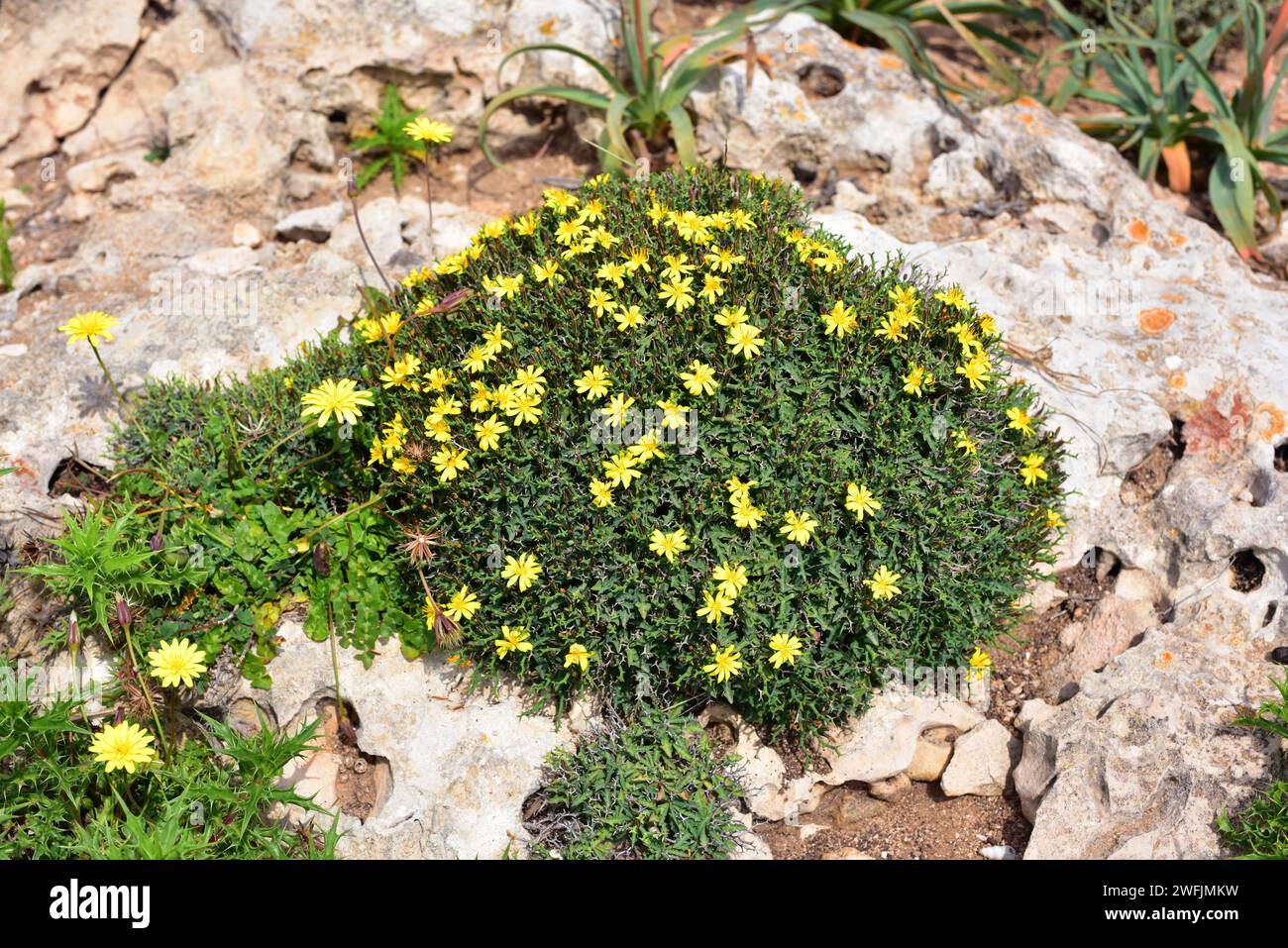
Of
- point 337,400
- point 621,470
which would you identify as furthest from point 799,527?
point 337,400

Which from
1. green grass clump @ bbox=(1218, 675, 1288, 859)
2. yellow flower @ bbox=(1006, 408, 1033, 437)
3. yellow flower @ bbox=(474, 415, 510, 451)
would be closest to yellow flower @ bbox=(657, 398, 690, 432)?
yellow flower @ bbox=(474, 415, 510, 451)

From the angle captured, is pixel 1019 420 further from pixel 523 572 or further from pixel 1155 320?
pixel 523 572

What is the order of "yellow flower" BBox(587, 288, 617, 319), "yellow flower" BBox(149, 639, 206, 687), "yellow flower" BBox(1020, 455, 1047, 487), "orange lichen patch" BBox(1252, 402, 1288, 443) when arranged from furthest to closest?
"orange lichen patch" BBox(1252, 402, 1288, 443) < "yellow flower" BBox(1020, 455, 1047, 487) < "yellow flower" BBox(587, 288, 617, 319) < "yellow flower" BBox(149, 639, 206, 687)

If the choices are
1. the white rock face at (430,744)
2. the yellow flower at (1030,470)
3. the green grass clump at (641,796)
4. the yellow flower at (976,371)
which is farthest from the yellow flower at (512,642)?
the yellow flower at (1030,470)

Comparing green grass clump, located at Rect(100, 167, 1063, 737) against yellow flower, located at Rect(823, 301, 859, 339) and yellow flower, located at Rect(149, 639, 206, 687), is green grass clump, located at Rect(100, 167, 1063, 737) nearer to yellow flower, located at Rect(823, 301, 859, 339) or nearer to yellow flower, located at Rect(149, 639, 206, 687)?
yellow flower, located at Rect(823, 301, 859, 339)

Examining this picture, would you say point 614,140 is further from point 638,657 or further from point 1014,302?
point 638,657

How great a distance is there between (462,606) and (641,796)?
38.0 inches

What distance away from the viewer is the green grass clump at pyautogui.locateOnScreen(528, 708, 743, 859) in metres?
3.86

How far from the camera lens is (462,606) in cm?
409

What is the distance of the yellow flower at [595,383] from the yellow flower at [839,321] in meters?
0.88

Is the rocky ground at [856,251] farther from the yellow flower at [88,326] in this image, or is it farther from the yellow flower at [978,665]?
the yellow flower at [88,326]

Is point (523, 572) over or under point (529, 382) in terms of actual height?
under

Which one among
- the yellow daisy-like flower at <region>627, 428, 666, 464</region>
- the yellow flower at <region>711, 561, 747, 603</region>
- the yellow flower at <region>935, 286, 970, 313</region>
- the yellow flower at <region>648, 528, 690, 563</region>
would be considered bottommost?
the yellow flower at <region>711, 561, 747, 603</region>

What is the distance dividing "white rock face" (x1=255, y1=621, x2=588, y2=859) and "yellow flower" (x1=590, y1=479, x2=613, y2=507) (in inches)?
34.9
